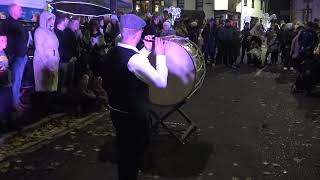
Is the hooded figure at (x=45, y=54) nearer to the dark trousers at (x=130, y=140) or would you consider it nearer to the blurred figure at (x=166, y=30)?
the dark trousers at (x=130, y=140)

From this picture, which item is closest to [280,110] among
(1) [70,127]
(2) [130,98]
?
(1) [70,127]

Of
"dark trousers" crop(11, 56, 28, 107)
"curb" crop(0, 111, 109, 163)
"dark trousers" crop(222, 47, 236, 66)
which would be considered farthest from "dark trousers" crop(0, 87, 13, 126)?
"dark trousers" crop(222, 47, 236, 66)

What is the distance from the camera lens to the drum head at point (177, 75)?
797 cm

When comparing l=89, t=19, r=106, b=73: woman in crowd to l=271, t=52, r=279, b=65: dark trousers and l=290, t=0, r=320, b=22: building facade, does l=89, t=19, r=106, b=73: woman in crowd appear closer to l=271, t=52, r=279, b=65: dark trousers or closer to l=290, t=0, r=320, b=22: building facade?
l=271, t=52, r=279, b=65: dark trousers

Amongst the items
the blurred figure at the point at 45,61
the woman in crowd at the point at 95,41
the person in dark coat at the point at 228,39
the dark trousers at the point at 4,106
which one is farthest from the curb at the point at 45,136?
the person in dark coat at the point at 228,39

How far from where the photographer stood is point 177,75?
805 centimetres

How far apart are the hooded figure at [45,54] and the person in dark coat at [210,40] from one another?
11.3 metres

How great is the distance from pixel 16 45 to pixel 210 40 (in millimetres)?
12664

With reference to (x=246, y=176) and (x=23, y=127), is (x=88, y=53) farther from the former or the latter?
(x=246, y=176)

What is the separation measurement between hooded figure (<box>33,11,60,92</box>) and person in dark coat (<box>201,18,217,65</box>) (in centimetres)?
1133

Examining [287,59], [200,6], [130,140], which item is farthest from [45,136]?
[200,6]

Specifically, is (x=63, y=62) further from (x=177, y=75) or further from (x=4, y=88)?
(x=177, y=75)

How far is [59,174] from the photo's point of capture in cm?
655

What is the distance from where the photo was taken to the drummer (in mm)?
4715
